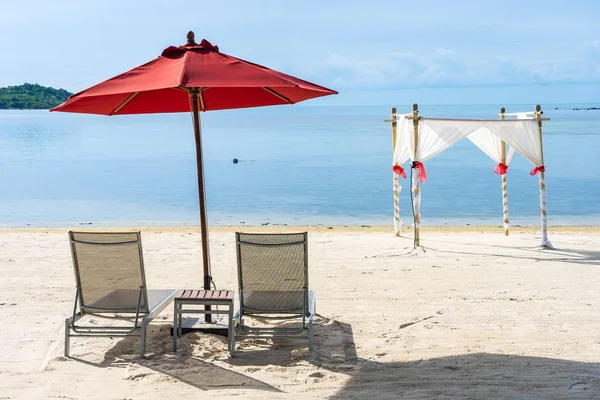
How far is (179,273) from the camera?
315 inches

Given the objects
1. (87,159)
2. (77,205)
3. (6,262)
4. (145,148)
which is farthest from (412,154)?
(145,148)

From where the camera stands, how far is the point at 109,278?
15.9 feet

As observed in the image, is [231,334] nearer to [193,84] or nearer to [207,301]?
[207,301]

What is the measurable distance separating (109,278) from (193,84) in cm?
141

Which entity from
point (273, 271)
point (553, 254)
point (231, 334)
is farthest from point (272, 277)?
point (553, 254)

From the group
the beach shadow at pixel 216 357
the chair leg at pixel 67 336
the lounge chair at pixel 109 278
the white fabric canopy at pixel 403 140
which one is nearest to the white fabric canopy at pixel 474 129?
the white fabric canopy at pixel 403 140

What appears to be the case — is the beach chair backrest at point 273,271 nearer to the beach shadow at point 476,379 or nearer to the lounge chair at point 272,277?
the lounge chair at point 272,277

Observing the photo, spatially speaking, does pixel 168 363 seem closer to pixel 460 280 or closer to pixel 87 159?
pixel 460 280

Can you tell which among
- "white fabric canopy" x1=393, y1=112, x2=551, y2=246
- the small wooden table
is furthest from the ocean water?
the small wooden table

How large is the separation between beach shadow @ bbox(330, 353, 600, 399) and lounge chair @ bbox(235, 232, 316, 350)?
586mm

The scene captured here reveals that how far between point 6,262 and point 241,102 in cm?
400

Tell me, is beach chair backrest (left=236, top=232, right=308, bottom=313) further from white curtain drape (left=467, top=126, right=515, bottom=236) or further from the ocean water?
the ocean water

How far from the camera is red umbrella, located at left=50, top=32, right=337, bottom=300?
454cm

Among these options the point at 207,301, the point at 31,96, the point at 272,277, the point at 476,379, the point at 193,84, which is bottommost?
the point at 476,379
